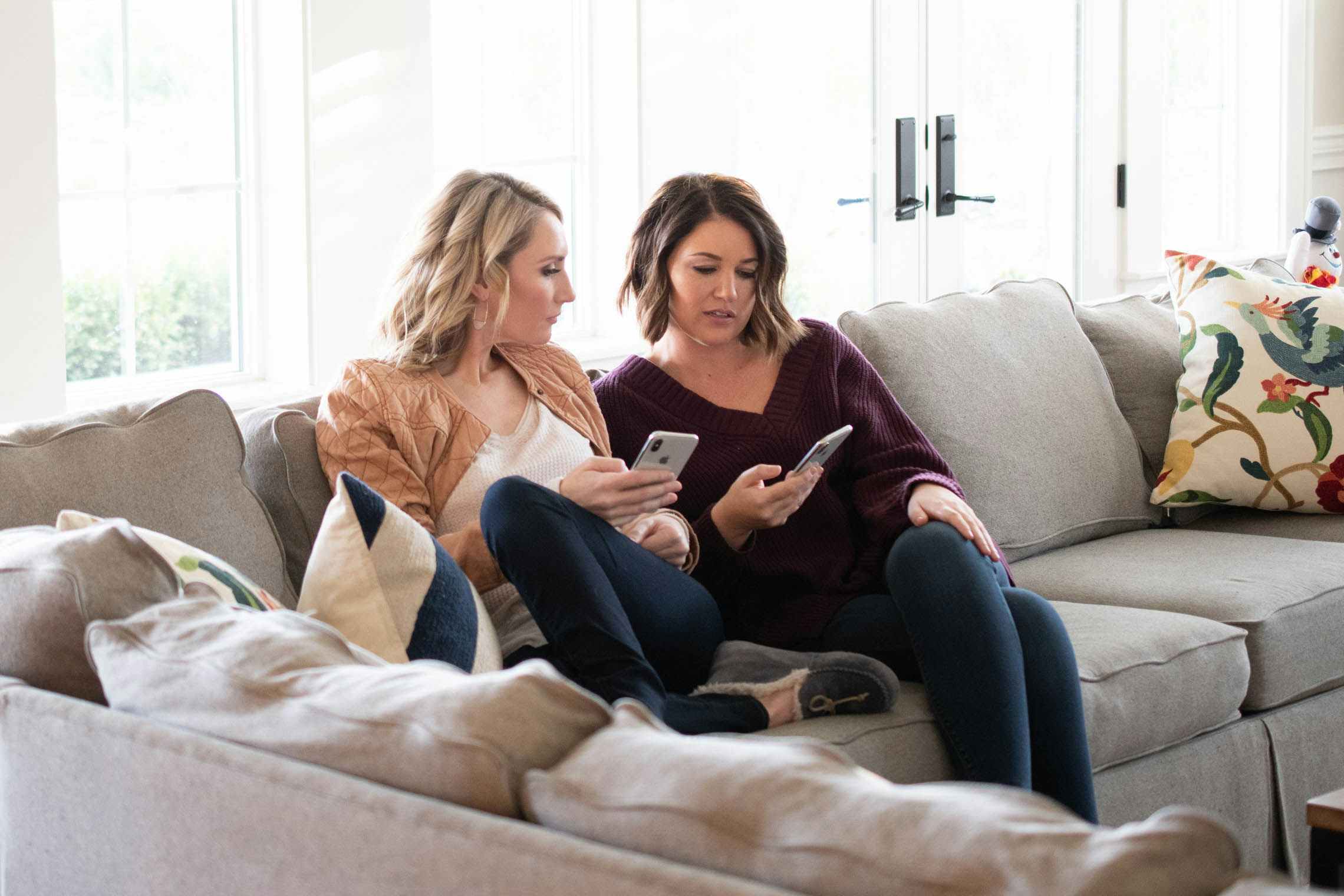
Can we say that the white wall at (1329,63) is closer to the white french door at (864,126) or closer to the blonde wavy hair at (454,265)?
the white french door at (864,126)

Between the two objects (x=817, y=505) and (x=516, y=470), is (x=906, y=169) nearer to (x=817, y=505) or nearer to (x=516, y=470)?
(x=817, y=505)

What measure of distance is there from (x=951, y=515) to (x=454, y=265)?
81 centimetres

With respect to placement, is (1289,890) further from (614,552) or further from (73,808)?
(614,552)

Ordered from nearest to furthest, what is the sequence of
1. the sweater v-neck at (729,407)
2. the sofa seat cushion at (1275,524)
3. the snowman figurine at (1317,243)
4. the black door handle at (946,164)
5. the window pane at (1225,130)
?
the sweater v-neck at (729,407) → the sofa seat cushion at (1275,524) → the snowman figurine at (1317,243) → the black door handle at (946,164) → the window pane at (1225,130)

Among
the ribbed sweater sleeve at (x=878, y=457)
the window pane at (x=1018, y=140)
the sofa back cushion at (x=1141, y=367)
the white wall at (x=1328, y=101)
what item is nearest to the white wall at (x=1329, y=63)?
the white wall at (x=1328, y=101)

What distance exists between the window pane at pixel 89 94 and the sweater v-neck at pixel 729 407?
1.25m

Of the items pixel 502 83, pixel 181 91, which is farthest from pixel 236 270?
pixel 502 83

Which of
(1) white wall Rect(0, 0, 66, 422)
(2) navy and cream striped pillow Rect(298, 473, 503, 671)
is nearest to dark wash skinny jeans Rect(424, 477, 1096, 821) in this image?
(2) navy and cream striped pillow Rect(298, 473, 503, 671)

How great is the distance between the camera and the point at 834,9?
15.4ft

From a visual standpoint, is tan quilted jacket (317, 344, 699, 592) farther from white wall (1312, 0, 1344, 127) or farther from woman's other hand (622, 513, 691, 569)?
white wall (1312, 0, 1344, 127)

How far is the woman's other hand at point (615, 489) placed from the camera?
209cm

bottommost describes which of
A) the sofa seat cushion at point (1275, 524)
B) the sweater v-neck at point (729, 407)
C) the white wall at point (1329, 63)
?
the sofa seat cushion at point (1275, 524)

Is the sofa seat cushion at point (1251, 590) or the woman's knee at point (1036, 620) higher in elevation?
the woman's knee at point (1036, 620)

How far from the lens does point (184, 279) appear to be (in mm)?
3307
